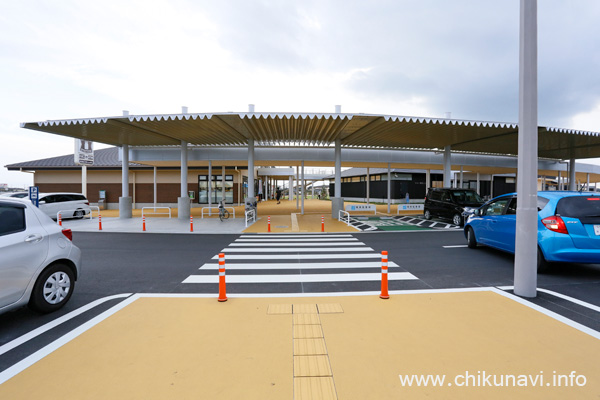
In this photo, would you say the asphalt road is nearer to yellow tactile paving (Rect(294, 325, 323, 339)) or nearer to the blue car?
the blue car

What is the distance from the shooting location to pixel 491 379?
9.35 ft

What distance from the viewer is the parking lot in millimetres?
3008

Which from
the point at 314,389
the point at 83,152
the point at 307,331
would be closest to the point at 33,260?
the point at 307,331

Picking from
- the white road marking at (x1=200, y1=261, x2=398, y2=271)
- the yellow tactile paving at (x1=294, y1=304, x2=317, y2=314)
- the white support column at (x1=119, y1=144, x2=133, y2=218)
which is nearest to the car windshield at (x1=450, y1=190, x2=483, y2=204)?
the white road marking at (x1=200, y1=261, x2=398, y2=271)

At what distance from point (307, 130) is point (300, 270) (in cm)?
1009

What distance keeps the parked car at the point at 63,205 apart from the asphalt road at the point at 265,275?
10.3 meters

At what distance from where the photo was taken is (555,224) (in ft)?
19.4

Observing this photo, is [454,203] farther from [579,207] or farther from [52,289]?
[52,289]

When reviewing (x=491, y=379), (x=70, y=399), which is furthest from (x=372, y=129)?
(x=70, y=399)

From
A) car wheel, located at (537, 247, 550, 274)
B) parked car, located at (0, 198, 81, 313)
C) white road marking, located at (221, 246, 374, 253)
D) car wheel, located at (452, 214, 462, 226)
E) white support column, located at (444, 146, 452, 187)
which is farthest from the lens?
white support column, located at (444, 146, 452, 187)

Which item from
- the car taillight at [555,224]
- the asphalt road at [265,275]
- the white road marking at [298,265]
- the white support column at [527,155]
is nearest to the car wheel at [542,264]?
the asphalt road at [265,275]

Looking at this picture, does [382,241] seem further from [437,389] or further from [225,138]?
[225,138]

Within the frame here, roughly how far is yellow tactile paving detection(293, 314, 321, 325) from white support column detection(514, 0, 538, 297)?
378 centimetres

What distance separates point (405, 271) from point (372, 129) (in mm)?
9584
